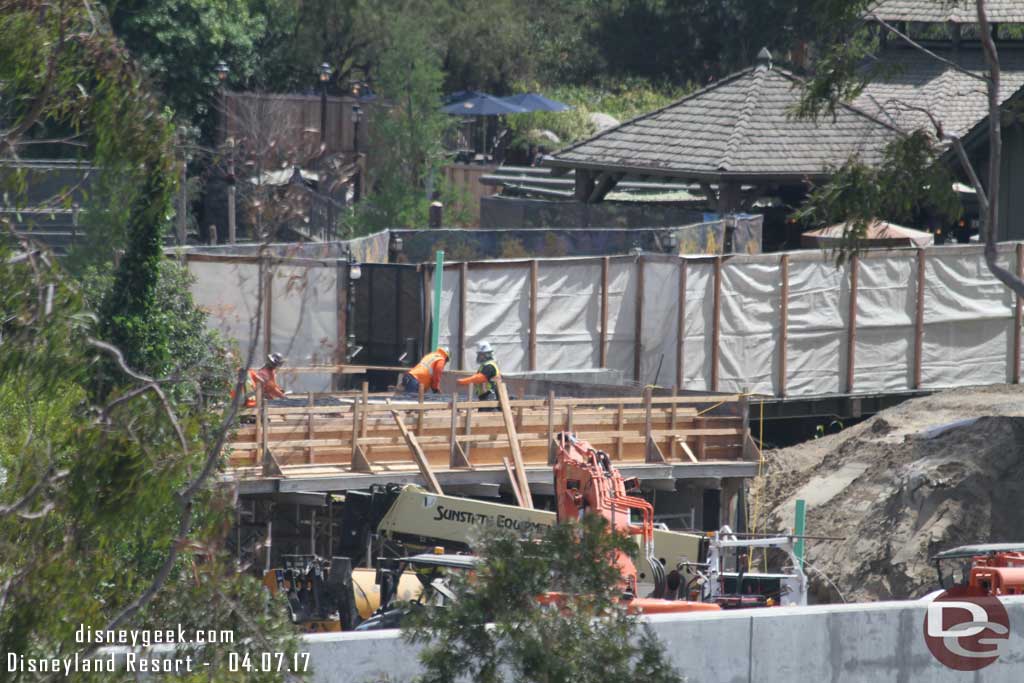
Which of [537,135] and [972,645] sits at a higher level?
[537,135]

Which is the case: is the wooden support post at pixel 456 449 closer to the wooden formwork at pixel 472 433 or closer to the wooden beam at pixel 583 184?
the wooden formwork at pixel 472 433

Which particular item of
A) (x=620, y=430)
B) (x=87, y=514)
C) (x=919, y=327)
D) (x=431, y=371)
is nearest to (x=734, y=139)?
(x=919, y=327)

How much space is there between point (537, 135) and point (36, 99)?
41.5m

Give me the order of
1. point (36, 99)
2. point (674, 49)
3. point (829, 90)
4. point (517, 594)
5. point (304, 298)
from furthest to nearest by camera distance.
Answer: point (674, 49), point (304, 298), point (829, 90), point (36, 99), point (517, 594)

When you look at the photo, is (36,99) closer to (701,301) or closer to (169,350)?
(169,350)

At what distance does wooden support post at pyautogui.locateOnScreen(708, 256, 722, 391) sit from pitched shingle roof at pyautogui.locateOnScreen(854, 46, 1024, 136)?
11.1 m

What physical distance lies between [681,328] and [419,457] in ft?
23.1

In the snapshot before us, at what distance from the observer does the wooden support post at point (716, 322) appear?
24.2 m

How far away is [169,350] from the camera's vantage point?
19422 millimetres

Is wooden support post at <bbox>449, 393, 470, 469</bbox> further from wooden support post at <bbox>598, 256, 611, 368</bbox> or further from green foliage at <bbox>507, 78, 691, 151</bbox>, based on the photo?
green foliage at <bbox>507, 78, 691, 151</bbox>

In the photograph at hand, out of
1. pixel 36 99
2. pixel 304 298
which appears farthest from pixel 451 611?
pixel 304 298

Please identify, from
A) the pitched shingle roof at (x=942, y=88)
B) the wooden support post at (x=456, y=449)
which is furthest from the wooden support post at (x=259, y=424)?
the pitched shingle roof at (x=942, y=88)

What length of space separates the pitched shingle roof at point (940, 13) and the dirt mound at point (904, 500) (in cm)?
1641

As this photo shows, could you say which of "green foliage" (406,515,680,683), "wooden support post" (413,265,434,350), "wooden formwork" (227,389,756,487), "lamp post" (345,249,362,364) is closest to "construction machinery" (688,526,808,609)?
"wooden formwork" (227,389,756,487)
